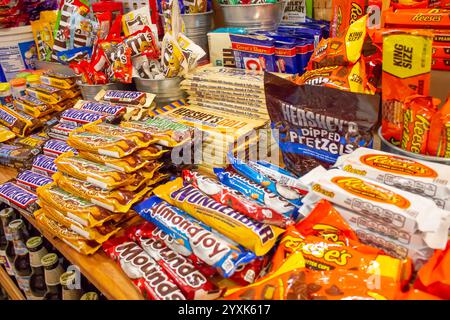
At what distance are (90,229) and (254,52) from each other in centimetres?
80

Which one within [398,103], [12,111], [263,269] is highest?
[398,103]

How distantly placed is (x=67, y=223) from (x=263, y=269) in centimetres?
53

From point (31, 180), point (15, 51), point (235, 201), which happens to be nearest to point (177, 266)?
point (235, 201)

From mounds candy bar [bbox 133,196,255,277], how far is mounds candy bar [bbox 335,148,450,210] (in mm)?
300

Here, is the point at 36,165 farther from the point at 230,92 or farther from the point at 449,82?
the point at 449,82

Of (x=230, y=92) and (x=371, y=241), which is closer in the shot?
(x=371, y=241)

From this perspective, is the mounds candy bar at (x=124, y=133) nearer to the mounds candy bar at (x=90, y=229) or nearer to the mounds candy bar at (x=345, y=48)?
the mounds candy bar at (x=90, y=229)

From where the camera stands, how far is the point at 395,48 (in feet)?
2.94

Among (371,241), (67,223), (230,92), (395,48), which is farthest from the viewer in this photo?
(230,92)

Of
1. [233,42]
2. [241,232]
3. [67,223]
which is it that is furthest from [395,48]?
[67,223]

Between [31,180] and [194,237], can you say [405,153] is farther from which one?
[31,180]

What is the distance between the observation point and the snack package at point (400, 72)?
0.86 m

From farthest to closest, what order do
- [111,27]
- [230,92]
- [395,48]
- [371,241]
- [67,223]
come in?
1. [111,27]
2. [230,92]
3. [67,223]
4. [395,48]
5. [371,241]

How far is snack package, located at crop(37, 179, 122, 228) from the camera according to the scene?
0.99 metres
